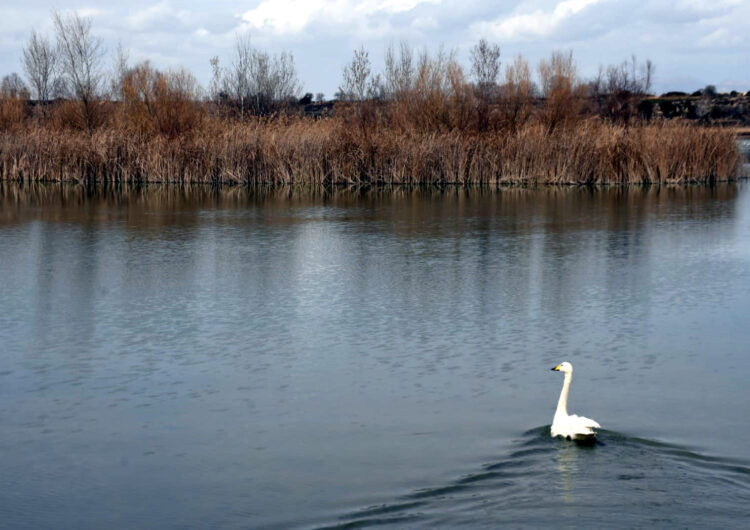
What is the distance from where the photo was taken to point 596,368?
8125 millimetres

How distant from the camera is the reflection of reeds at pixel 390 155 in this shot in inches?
1062

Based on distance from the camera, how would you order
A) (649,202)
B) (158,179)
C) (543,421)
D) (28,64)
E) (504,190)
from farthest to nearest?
(28,64), (158,179), (504,190), (649,202), (543,421)

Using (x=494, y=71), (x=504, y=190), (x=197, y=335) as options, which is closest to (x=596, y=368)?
(x=197, y=335)

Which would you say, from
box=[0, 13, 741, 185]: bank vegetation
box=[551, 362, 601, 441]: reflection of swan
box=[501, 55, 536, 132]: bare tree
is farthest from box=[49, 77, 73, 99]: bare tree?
box=[551, 362, 601, 441]: reflection of swan

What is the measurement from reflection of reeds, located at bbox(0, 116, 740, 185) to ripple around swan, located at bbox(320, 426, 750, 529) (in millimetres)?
21213

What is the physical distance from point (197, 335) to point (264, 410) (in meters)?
2.34

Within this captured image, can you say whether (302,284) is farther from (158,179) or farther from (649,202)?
(158,179)

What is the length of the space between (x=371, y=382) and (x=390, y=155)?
2024cm

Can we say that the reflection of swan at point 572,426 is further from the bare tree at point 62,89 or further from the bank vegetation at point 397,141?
the bare tree at point 62,89

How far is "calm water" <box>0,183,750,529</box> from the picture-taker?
556 centimetres

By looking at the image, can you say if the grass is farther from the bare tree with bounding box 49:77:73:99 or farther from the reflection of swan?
the reflection of swan

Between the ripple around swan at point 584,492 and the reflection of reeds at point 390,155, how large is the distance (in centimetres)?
2121

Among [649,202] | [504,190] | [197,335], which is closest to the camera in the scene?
[197,335]

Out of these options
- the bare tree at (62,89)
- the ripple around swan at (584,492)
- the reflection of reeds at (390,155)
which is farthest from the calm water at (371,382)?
the bare tree at (62,89)
